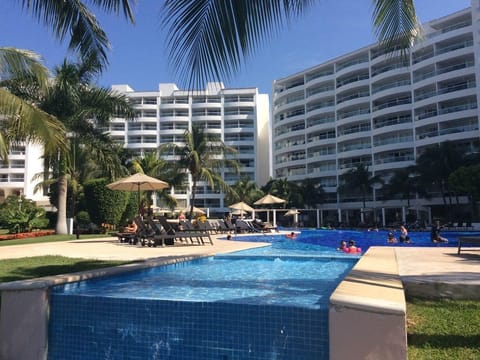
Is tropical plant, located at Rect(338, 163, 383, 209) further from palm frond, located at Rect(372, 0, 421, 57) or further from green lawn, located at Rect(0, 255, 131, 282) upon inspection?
palm frond, located at Rect(372, 0, 421, 57)

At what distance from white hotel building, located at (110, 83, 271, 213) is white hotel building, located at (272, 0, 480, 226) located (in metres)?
6.60

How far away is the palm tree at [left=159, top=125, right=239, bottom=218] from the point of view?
2752 centimetres

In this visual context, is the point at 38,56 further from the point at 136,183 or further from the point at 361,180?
the point at 361,180

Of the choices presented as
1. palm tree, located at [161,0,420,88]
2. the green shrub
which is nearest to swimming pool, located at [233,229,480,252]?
the green shrub

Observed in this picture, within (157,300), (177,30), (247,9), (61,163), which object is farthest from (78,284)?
(61,163)

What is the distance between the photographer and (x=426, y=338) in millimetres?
4285

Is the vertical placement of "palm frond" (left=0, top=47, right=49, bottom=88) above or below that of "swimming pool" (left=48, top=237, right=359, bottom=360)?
above

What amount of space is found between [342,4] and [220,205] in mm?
75743

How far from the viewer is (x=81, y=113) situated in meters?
21.4

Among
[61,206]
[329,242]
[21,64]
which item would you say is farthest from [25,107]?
[329,242]

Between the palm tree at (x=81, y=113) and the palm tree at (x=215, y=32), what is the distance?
60.2ft

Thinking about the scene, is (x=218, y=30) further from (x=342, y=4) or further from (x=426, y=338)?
(x=426, y=338)

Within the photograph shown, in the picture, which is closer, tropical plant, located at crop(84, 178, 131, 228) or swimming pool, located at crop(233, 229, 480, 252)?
swimming pool, located at crop(233, 229, 480, 252)

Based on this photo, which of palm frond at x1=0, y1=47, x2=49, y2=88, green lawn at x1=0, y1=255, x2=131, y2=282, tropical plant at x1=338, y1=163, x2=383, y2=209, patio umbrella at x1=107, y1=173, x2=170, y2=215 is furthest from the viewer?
tropical plant at x1=338, y1=163, x2=383, y2=209
